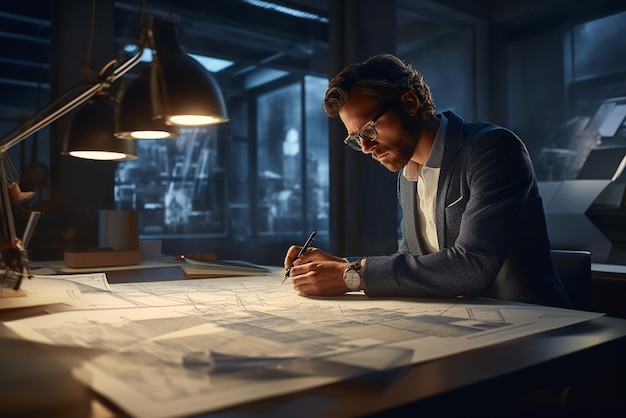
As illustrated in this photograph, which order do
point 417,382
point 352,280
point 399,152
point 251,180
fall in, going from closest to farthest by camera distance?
1. point 417,382
2. point 352,280
3. point 399,152
4. point 251,180

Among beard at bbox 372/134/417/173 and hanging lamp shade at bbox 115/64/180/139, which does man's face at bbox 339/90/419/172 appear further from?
hanging lamp shade at bbox 115/64/180/139

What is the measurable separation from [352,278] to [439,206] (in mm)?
416

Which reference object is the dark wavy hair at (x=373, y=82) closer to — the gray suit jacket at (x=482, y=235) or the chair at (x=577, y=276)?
the gray suit jacket at (x=482, y=235)

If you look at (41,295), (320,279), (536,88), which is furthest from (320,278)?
(536,88)

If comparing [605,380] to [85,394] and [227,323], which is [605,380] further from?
[85,394]

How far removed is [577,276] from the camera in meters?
1.50

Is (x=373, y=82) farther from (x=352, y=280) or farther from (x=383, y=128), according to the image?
(x=352, y=280)

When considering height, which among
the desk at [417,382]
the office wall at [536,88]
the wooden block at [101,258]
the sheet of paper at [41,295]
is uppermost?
the office wall at [536,88]

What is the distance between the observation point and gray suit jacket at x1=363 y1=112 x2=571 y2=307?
118 centimetres

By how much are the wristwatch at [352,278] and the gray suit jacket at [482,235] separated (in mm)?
33

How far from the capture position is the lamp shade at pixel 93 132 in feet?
6.38

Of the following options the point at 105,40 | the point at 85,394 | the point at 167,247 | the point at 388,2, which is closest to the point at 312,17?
the point at 388,2

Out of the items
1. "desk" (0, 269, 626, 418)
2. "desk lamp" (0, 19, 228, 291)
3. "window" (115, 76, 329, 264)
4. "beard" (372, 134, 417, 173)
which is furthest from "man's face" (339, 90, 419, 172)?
"window" (115, 76, 329, 264)

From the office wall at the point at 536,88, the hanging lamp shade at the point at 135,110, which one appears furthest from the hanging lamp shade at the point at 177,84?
the office wall at the point at 536,88
